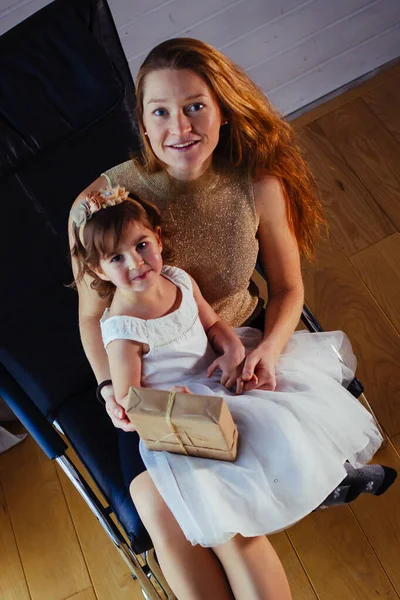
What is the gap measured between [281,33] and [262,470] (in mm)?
1813

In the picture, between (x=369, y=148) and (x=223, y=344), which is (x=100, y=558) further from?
(x=369, y=148)

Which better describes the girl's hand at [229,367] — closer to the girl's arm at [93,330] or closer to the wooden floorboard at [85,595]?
the girl's arm at [93,330]

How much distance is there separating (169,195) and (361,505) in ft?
3.06

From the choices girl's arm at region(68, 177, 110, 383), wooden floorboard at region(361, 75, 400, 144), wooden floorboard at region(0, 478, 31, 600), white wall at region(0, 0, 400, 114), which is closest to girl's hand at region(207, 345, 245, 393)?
girl's arm at region(68, 177, 110, 383)

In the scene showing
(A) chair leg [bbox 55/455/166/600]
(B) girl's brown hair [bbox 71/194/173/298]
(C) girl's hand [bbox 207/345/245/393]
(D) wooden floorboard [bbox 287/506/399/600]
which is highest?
(B) girl's brown hair [bbox 71/194/173/298]

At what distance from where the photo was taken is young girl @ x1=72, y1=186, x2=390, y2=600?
1434mm

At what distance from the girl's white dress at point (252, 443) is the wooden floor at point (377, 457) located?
423mm

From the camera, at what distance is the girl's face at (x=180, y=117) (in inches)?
57.8

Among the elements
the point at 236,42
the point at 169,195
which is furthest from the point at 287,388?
the point at 236,42

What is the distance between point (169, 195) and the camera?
64.5 inches

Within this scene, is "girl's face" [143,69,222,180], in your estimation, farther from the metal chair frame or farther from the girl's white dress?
the metal chair frame

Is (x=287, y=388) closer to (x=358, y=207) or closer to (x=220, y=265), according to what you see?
(x=220, y=265)

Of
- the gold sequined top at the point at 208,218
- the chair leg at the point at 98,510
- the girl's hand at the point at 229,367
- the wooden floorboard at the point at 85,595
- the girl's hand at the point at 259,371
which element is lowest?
the wooden floorboard at the point at 85,595

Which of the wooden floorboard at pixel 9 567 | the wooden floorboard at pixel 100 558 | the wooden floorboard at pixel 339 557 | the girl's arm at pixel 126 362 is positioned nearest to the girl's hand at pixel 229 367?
the girl's arm at pixel 126 362
